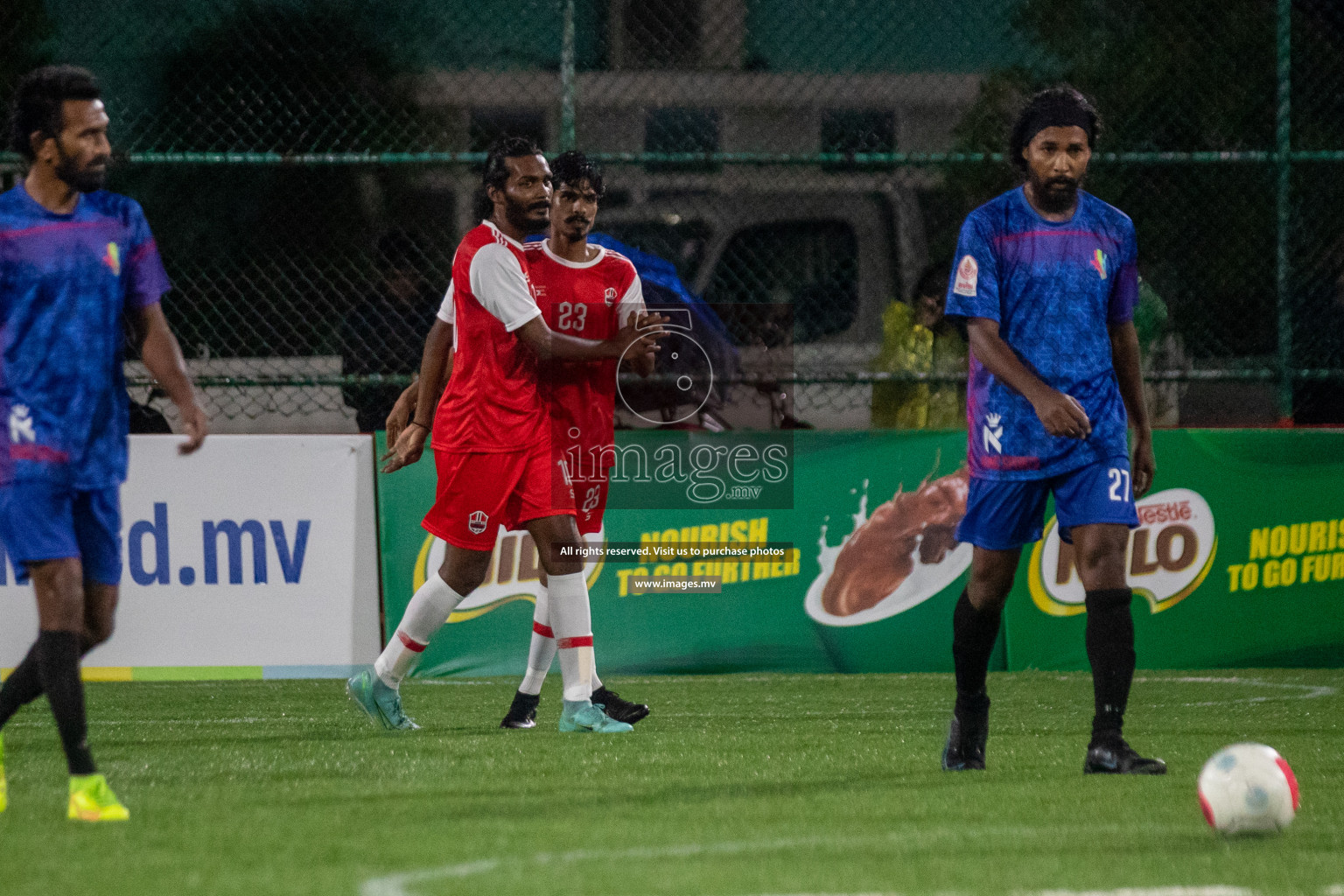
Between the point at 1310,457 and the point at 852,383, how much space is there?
2378mm

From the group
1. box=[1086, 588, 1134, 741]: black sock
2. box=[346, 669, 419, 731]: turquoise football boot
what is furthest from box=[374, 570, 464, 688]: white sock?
box=[1086, 588, 1134, 741]: black sock

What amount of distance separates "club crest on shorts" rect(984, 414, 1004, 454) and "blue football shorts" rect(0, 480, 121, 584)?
2581mm

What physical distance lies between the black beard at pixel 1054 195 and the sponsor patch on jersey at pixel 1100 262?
0.56 feet

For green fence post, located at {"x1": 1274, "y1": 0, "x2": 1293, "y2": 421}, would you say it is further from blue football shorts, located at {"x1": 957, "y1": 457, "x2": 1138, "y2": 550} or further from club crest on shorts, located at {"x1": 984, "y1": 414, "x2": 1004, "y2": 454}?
club crest on shorts, located at {"x1": 984, "y1": 414, "x2": 1004, "y2": 454}

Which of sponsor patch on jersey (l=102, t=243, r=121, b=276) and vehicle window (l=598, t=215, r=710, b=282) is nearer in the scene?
sponsor patch on jersey (l=102, t=243, r=121, b=276)

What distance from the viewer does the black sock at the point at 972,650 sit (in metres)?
5.49

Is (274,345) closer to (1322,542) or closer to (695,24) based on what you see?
(695,24)

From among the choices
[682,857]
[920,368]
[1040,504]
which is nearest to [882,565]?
[920,368]

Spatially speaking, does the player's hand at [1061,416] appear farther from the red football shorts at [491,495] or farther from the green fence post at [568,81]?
the green fence post at [568,81]

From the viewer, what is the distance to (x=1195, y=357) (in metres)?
9.30

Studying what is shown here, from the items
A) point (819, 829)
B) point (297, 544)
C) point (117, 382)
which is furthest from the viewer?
point (297, 544)

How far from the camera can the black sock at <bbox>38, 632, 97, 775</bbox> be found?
14.8ft

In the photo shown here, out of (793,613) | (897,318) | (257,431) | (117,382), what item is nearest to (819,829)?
(117,382)

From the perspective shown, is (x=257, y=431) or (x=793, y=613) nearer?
(x=793, y=613)
